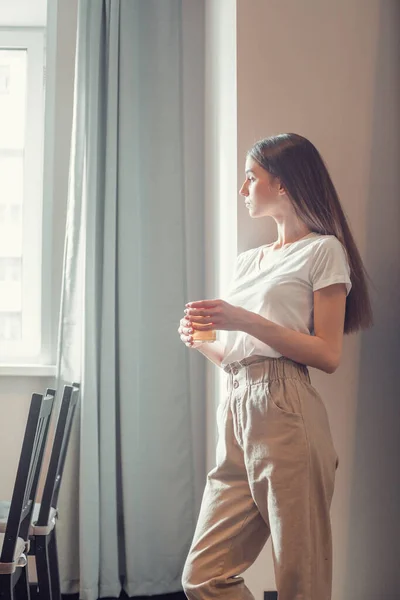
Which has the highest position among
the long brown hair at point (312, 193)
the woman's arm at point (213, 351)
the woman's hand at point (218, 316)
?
the long brown hair at point (312, 193)

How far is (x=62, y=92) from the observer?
275 centimetres

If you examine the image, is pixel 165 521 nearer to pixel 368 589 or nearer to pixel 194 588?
pixel 368 589

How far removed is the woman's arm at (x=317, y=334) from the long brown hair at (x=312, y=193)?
5.0 inches

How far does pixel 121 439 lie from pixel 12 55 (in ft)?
5.77

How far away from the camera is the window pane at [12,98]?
2.99m

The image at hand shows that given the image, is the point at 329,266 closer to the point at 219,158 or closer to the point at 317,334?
the point at 317,334

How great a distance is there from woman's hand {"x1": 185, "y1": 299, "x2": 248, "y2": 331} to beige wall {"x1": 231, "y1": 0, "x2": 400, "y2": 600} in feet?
1.54

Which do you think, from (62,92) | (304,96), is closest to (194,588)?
(304,96)

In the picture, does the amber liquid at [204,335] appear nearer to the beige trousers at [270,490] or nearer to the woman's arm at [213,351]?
the beige trousers at [270,490]

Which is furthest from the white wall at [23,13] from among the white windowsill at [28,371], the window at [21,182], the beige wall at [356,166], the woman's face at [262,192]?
the woman's face at [262,192]

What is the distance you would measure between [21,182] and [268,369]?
1838mm

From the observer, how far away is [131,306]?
2.61 m

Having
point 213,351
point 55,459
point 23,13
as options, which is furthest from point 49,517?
point 23,13

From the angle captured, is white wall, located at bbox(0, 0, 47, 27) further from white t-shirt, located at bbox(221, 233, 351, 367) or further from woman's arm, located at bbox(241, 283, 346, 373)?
woman's arm, located at bbox(241, 283, 346, 373)
